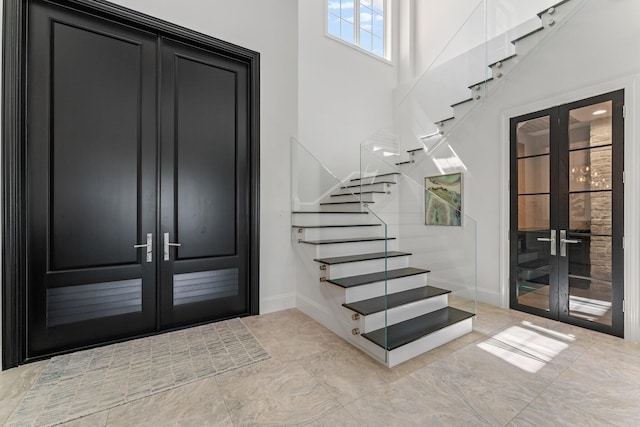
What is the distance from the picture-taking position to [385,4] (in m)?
5.91

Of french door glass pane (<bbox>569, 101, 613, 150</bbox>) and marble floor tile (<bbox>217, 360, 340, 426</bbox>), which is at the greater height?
french door glass pane (<bbox>569, 101, 613, 150</bbox>)

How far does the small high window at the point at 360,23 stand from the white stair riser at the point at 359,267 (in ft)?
14.0

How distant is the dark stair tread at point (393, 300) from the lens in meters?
2.46

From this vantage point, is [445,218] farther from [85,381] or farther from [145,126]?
[85,381]

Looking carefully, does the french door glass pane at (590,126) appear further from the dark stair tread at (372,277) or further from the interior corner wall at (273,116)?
the interior corner wall at (273,116)

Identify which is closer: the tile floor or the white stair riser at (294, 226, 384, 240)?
the tile floor

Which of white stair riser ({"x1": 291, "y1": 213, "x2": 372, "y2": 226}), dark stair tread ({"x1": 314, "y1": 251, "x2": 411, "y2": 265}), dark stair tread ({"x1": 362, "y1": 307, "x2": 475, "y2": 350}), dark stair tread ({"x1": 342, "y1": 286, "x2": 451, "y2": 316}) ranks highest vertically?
white stair riser ({"x1": 291, "y1": 213, "x2": 372, "y2": 226})

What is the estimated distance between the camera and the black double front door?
2.39 m

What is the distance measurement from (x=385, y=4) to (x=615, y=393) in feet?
22.7

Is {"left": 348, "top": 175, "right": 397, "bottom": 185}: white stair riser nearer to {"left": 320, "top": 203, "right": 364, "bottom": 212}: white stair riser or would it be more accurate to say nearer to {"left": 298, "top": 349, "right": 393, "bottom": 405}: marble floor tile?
{"left": 320, "top": 203, "right": 364, "bottom": 212}: white stair riser

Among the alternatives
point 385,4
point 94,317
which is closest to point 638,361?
point 94,317

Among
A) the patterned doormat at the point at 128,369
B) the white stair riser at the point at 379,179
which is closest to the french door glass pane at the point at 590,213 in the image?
the white stair riser at the point at 379,179

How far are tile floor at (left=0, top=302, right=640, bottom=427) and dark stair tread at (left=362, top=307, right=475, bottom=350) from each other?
7.0 inches

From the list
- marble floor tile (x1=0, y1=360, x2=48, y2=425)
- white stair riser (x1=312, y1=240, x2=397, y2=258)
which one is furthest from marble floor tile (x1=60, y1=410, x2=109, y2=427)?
white stair riser (x1=312, y1=240, x2=397, y2=258)
